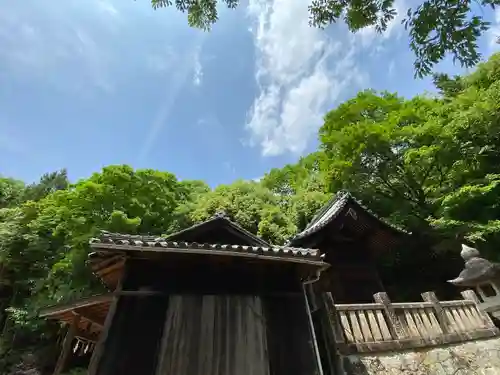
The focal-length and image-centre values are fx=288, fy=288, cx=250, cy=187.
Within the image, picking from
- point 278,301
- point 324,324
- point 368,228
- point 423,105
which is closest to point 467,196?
point 368,228

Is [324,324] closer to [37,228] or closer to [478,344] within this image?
[478,344]

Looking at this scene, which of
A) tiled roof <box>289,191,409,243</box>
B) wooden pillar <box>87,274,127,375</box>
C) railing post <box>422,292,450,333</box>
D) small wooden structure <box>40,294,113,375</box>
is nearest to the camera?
wooden pillar <box>87,274,127,375</box>

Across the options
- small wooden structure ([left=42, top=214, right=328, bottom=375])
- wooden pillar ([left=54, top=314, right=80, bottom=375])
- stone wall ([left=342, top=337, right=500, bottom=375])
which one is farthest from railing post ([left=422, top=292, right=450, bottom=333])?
wooden pillar ([left=54, top=314, right=80, bottom=375])

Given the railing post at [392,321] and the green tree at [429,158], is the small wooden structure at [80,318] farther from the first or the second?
the green tree at [429,158]

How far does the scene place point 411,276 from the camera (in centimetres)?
1784

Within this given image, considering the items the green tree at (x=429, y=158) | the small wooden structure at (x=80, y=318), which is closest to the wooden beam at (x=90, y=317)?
the small wooden structure at (x=80, y=318)

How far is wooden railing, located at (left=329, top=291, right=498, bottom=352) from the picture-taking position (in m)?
7.47

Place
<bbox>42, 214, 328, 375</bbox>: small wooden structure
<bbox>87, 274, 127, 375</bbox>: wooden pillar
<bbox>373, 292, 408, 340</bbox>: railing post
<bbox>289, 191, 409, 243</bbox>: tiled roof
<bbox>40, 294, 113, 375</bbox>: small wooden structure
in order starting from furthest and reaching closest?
<bbox>289, 191, 409, 243</bbox>: tiled roof < <bbox>373, 292, 408, 340</bbox>: railing post < <bbox>40, 294, 113, 375</bbox>: small wooden structure < <bbox>42, 214, 328, 375</bbox>: small wooden structure < <bbox>87, 274, 127, 375</bbox>: wooden pillar

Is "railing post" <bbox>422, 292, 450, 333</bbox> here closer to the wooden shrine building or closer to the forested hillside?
the wooden shrine building

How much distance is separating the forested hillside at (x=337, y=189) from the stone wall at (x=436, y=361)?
6.38m

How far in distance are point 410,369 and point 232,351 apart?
4.84 meters

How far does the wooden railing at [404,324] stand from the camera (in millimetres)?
7469

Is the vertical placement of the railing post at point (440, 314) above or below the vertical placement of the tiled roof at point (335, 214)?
below

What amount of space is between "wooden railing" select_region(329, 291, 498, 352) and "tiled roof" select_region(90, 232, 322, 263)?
213cm
